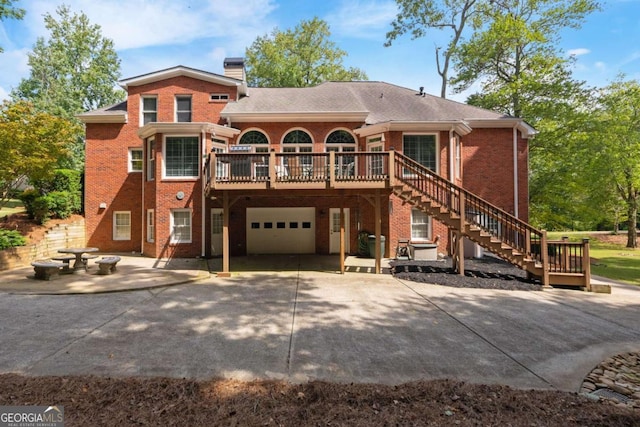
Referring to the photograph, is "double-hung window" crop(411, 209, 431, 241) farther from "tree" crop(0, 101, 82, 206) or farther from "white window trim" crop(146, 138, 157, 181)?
"tree" crop(0, 101, 82, 206)

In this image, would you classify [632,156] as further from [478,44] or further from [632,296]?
[632,296]

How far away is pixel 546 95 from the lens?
2045cm

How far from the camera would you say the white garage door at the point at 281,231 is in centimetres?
1519

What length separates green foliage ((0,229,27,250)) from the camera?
1088 centimetres

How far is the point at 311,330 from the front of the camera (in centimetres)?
566

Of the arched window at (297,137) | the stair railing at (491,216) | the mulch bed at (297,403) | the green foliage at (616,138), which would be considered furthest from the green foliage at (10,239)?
the green foliage at (616,138)

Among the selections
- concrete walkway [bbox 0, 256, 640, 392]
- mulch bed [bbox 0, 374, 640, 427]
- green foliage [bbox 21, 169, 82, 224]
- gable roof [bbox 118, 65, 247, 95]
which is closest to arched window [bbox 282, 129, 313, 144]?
gable roof [bbox 118, 65, 247, 95]

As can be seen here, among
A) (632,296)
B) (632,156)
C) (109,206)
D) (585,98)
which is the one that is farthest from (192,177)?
(632,156)

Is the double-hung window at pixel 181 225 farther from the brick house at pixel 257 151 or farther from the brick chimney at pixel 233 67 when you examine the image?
the brick chimney at pixel 233 67

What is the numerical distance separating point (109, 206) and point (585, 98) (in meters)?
29.5

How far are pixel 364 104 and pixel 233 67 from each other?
7825 millimetres

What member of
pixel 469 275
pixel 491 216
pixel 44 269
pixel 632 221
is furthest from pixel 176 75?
pixel 632 221

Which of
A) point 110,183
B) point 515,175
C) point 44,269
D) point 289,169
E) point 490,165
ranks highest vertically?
point 490,165

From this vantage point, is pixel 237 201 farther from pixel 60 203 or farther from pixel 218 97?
pixel 60 203
